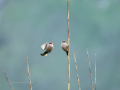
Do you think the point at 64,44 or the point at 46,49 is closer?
the point at 64,44

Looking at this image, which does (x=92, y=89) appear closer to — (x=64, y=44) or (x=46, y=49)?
(x=64, y=44)

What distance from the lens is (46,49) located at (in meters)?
10.1

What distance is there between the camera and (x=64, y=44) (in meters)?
8.66

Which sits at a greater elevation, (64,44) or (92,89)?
(64,44)

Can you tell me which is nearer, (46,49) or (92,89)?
(92,89)

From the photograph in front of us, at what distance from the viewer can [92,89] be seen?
8.25m

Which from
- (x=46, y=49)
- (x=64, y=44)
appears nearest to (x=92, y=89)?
(x=64, y=44)

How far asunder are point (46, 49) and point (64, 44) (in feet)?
5.79

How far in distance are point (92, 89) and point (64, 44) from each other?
8.26 ft

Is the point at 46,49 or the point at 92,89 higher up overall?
the point at 46,49

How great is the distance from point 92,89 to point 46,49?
3472 millimetres
